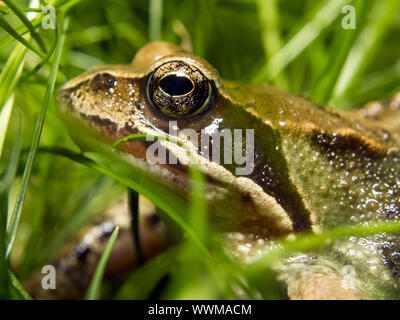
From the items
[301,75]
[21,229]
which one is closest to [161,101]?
[21,229]

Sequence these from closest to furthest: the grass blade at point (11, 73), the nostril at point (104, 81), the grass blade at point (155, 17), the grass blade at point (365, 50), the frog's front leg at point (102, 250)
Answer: the grass blade at point (11, 73) < the nostril at point (104, 81) < the frog's front leg at point (102, 250) < the grass blade at point (155, 17) < the grass blade at point (365, 50)

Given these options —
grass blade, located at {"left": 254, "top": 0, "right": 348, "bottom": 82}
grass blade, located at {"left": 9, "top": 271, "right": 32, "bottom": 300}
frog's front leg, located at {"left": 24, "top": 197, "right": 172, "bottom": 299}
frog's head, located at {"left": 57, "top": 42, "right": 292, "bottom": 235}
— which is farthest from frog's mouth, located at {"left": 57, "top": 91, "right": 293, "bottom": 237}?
grass blade, located at {"left": 254, "top": 0, "right": 348, "bottom": 82}

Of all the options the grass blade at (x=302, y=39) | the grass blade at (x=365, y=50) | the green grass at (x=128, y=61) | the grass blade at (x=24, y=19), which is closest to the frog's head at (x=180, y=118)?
the green grass at (x=128, y=61)

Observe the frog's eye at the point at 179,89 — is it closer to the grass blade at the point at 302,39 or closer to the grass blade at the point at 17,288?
the grass blade at the point at 17,288

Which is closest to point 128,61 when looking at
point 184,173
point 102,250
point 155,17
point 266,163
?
point 155,17

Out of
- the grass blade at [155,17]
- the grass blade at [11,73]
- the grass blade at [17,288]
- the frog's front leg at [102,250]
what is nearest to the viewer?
the grass blade at [17,288]

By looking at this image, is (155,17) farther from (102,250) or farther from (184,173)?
(102,250)

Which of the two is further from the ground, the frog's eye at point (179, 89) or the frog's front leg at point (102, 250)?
the frog's eye at point (179, 89)
